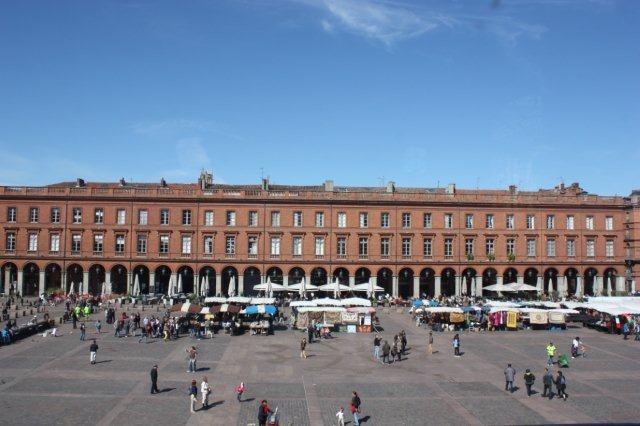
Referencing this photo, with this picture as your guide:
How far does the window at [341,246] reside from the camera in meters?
74.2

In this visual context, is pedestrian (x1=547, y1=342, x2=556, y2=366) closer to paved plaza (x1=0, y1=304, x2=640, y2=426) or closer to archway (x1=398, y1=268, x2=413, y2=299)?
paved plaza (x1=0, y1=304, x2=640, y2=426)

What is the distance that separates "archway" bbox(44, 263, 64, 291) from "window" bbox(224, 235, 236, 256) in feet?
61.8

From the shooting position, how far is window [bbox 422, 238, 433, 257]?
246 feet

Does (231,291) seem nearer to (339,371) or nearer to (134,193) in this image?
(134,193)

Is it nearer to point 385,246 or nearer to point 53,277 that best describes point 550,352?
point 385,246

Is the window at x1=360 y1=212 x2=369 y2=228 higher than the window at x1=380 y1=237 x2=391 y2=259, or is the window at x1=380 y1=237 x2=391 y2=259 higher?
the window at x1=360 y1=212 x2=369 y2=228

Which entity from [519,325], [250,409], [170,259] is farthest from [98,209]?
[250,409]

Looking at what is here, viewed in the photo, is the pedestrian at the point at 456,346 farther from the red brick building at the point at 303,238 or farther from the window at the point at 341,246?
the window at the point at 341,246

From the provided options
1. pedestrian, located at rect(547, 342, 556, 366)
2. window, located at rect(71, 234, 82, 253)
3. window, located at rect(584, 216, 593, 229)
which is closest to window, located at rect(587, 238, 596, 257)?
window, located at rect(584, 216, 593, 229)

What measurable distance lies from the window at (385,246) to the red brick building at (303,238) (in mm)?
337

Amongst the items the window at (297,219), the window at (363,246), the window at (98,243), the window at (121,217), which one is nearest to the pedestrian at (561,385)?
the window at (363,246)

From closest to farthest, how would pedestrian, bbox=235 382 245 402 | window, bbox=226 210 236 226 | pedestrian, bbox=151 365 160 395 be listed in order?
pedestrian, bbox=235 382 245 402 → pedestrian, bbox=151 365 160 395 → window, bbox=226 210 236 226

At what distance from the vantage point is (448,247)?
75.2 meters

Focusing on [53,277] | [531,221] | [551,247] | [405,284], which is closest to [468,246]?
[531,221]
